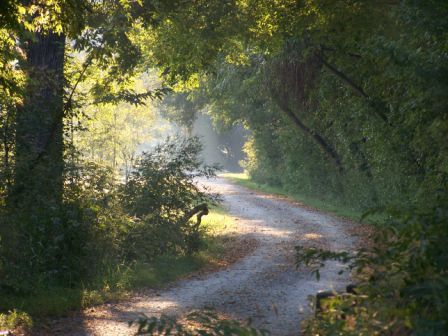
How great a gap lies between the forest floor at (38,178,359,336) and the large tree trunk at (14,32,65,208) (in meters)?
2.85

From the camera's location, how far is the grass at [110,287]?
10078 millimetres

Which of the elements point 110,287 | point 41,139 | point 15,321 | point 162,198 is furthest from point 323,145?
point 15,321

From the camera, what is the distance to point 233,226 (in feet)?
76.8

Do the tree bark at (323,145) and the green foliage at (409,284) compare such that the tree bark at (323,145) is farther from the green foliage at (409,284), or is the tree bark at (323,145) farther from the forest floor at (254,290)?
the green foliage at (409,284)

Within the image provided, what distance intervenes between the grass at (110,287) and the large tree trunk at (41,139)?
1.85 meters

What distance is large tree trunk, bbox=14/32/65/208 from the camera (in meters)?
12.1

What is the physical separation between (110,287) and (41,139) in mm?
3723

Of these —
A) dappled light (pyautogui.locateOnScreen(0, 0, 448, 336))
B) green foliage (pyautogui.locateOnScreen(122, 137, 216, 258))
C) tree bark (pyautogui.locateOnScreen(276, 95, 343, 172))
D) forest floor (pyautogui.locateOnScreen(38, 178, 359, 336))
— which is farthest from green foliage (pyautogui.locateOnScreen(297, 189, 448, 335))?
tree bark (pyautogui.locateOnScreen(276, 95, 343, 172))

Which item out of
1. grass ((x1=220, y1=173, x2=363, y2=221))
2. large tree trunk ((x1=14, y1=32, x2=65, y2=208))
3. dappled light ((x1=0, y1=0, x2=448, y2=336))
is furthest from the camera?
grass ((x1=220, y1=173, x2=363, y2=221))

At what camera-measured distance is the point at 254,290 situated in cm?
1231

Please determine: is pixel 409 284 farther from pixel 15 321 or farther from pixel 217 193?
pixel 217 193

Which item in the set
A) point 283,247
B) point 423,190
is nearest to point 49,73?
point 283,247

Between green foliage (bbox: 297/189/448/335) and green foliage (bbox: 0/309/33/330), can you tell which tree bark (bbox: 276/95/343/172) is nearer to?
green foliage (bbox: 0/309/33/330)

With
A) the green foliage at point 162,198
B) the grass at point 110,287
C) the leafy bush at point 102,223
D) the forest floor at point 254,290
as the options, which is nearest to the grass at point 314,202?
the forest floor at point 254,290
